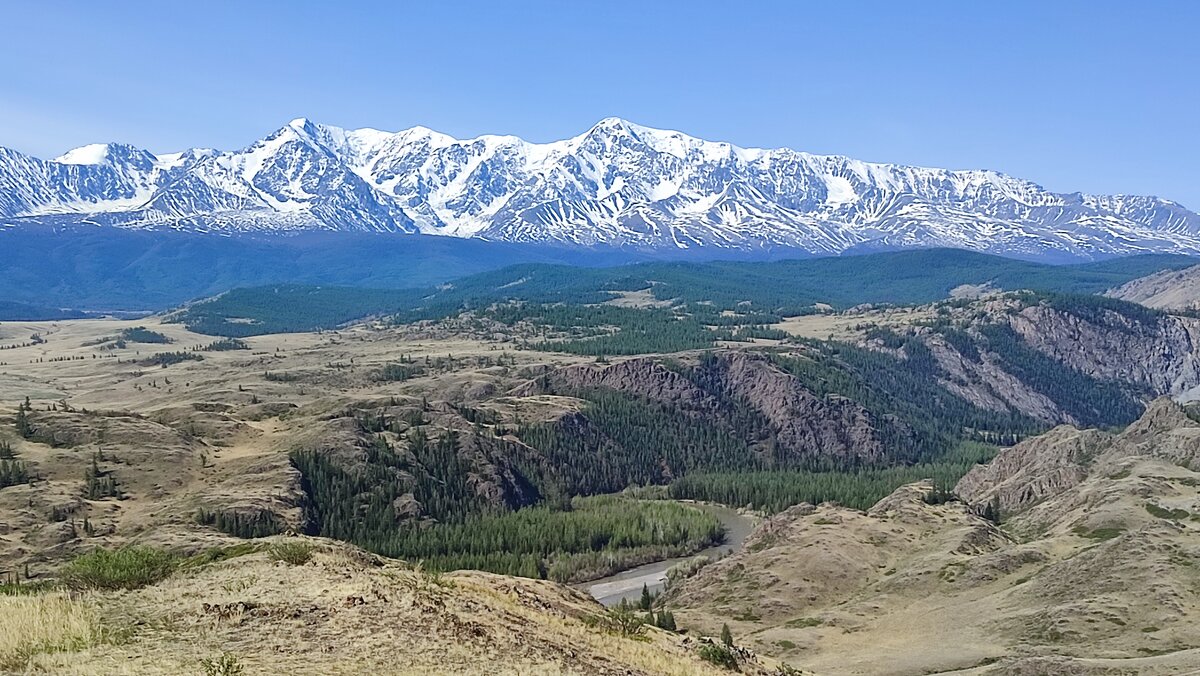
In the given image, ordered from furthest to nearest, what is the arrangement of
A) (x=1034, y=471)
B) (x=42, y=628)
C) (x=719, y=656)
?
(x=1034, y=471), (x=719, y=656), (x=42, y=628)

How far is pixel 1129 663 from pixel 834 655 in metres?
24.8

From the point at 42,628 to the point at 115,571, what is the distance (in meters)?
10.2

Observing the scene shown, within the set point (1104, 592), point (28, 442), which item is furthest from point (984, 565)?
point (28, 442)

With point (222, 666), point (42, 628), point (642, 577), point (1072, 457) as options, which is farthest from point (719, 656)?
point (1072, 457)

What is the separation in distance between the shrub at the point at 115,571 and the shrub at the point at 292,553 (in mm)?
Answer: 4693

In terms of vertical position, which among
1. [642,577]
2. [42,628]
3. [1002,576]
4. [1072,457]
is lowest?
[642,577]

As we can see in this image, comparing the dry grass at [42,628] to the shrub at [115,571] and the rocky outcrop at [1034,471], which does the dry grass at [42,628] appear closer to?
the shrub at [115,571]

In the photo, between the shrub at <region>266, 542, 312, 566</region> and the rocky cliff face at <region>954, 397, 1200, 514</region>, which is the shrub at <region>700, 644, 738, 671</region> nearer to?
the shrub at <region>266, 542, 312, 566</region>

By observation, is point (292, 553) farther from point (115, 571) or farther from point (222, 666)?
point (222, 666)

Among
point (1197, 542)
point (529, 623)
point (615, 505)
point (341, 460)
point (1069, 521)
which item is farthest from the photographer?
point (615, 505)

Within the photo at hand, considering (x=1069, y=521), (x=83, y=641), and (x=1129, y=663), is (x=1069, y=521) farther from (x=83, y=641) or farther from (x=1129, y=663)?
(x=83, y=641)

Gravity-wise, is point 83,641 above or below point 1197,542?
above

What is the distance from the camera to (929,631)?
89.9 m

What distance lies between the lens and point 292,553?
4447 centimetres
